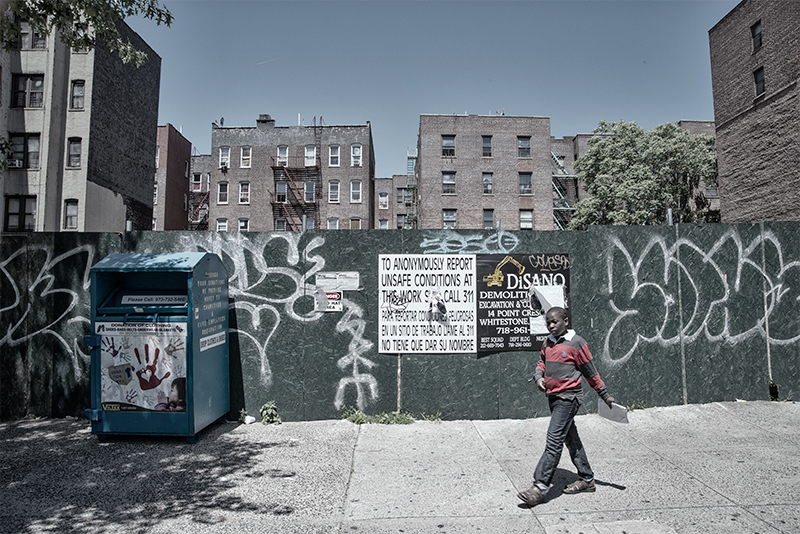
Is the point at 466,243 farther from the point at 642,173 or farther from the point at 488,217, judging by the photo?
the point at 488,217

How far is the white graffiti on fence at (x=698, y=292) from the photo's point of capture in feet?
21.2

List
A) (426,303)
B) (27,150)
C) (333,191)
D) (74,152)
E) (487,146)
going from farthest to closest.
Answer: (333,191) → (487,146) → (74,152) → (27,150) → (426,303)

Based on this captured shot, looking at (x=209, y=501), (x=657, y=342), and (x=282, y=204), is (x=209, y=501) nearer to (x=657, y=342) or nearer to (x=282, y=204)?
(x=657, y=342)

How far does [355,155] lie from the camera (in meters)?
40.8

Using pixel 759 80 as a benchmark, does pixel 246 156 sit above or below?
above

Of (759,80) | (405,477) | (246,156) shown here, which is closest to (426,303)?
(405,477)

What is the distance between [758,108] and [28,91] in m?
35.8

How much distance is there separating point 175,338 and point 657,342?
19.9 ft

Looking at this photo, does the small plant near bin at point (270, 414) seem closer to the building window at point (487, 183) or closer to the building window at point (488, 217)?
the building window at point (488, 217)


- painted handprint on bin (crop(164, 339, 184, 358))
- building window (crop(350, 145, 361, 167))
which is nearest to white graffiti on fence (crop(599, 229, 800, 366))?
painted handprint on bin (crop(164, 339, 184, 358))

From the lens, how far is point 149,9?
23.0 feet

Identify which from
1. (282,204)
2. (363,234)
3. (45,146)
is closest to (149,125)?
(45,146)

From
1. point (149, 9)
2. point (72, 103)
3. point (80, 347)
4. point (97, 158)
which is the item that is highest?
point (72, 103)

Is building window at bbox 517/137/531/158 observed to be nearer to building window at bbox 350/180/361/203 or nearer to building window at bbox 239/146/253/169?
building window at bbox 350/180/361/203
